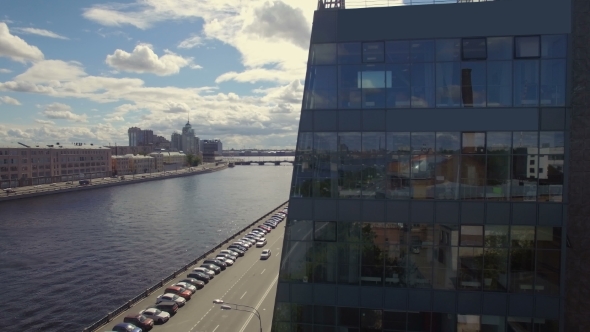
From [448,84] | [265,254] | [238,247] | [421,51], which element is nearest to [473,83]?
[448,84]

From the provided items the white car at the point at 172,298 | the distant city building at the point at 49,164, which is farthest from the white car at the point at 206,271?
the distant city building at the point at 49,164

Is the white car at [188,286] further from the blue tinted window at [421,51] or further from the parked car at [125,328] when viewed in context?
the blue tinted window at [421,51]

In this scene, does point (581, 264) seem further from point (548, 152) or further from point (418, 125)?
point (418, 125)

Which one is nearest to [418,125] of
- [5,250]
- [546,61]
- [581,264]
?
[546,61]

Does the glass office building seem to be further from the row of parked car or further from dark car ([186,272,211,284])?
dark car ([186,272,211,284])

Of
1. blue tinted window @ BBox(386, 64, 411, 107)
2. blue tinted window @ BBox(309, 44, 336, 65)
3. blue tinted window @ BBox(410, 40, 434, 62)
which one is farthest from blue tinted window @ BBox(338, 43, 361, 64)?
blue tinted window @ BBox(410, 40, 434, 62)

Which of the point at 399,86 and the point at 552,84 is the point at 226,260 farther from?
the point at 552,84
